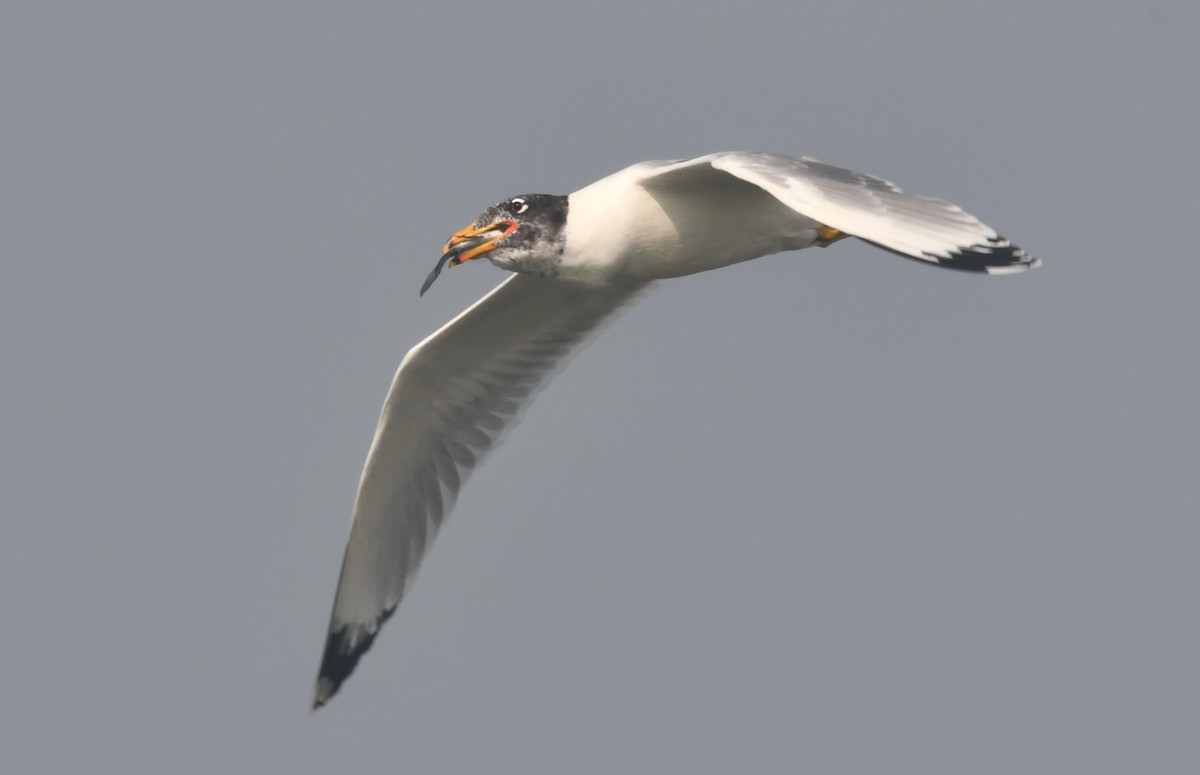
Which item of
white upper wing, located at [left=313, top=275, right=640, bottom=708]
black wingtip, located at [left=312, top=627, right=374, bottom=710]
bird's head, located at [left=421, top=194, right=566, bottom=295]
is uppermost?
bird's head, located at [left=421, top=194, right=566, bottom=295]

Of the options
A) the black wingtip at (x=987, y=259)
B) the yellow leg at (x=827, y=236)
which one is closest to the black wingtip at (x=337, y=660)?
the yellow leg at (x=827, y=236)

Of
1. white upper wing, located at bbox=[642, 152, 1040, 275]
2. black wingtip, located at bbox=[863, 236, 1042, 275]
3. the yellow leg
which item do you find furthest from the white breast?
black wingtip, located at bbox=[863, 236, 1042, 275]

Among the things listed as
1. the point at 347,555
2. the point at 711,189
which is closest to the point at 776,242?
the point at 711,189

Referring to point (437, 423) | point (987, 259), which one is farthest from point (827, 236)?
point (437, 423)

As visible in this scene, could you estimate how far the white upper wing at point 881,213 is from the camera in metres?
7.80

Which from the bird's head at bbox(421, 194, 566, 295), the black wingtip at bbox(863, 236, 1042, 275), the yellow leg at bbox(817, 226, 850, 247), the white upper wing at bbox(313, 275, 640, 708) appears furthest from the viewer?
the white upper wing at bbox(313, 275, 640, 708)

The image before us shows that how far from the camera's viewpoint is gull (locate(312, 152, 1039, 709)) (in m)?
8.25

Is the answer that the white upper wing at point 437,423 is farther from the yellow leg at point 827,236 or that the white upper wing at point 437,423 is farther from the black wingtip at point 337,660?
the yellow leg at point 827,236

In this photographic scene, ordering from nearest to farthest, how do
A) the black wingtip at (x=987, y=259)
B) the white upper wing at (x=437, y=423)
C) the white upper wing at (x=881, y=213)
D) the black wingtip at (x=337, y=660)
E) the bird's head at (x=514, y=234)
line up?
the black wingtip at (x=987, y=259)
the white upper wing at (x=881, y=213)
the bird's head at (x=514, y=234)
the white upper wing at (x=437, y=423)
the black wingtip at (x=337, y=660)

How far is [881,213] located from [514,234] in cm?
223

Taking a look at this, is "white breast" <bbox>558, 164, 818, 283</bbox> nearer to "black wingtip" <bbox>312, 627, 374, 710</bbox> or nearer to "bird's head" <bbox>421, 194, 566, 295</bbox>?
"bird's head" <bbox>421, 194, 566, 295</bbox>

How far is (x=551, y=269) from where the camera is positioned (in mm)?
9742

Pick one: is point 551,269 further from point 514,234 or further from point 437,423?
point 437,423

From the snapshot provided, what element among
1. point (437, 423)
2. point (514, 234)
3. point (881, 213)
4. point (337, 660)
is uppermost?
point (514, 234)
